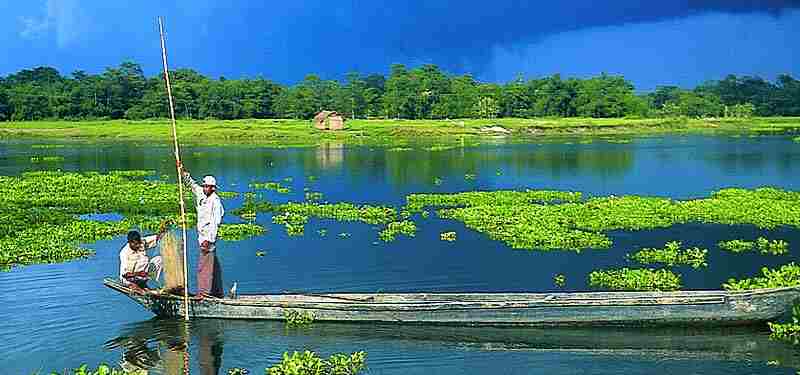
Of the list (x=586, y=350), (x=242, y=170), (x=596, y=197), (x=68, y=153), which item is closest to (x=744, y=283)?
(x=586, y=350)

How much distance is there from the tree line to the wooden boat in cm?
11139

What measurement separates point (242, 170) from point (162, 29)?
1460 inches

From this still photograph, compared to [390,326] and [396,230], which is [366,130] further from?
[390,326]

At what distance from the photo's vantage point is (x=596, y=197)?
35406mm

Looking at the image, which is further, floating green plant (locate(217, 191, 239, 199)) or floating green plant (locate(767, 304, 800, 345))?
floating green plant (locate(217, 191, 239, 199))

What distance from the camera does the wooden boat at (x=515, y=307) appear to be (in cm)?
1454

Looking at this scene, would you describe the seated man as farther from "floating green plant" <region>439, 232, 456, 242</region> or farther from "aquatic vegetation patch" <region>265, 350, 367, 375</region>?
"floating green plant" <region>439, 232, 456, 242</region>

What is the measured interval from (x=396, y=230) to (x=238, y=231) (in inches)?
203

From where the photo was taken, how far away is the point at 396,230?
2664cm

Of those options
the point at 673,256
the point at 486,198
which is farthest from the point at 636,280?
the point at 486,198

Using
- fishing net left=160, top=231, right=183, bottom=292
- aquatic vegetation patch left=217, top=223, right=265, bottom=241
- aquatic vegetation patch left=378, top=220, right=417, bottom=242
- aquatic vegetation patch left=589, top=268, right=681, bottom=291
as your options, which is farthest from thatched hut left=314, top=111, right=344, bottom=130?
fishing net left=160, top=231, right=183, bottom=292

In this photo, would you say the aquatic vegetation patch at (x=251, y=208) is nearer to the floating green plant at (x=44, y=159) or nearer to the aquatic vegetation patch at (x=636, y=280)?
the aquatic vegetation patch at (x=636, y=280)

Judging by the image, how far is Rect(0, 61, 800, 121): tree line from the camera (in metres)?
122

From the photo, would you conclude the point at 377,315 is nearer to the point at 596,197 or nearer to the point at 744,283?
the point at 744,283
